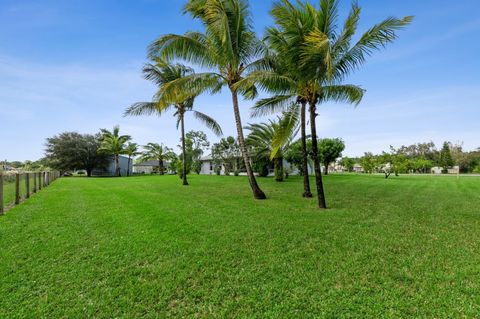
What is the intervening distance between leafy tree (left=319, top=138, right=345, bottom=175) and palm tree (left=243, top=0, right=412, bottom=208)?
21500 millimetres

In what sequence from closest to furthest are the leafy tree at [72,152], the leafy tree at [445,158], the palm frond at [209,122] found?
the palm frond at [209,122] → the leafy tree at [72,152] → the leafy tree at [445,158]

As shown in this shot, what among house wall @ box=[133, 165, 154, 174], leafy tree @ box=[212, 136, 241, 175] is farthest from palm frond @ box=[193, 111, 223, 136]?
house wall @ box=[133, 165, 154, 174]

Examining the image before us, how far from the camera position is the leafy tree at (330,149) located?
1153 inches

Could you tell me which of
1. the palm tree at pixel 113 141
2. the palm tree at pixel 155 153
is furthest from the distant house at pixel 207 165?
the palm tree at pixel 113 141

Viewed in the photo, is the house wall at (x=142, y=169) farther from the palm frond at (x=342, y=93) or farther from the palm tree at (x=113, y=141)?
the palm frond at (x=342, y=93)

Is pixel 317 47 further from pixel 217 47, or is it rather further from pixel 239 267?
pixel 239 267

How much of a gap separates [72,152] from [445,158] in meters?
73.5

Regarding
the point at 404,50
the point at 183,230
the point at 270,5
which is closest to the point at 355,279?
the point at 183,230

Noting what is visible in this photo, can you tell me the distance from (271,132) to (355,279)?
57.5ft

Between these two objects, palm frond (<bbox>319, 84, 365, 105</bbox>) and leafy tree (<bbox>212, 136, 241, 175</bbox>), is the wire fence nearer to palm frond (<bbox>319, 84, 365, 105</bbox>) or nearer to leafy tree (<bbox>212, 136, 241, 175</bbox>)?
palm frond (<bbox>319, 84, 365, 105</bbox>)

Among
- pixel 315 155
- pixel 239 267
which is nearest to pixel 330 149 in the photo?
pixel 315 155

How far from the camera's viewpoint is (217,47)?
Answer: 933 cm

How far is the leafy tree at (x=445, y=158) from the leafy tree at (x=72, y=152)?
69901 mm

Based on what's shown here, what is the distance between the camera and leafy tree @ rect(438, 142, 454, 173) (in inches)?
2188
